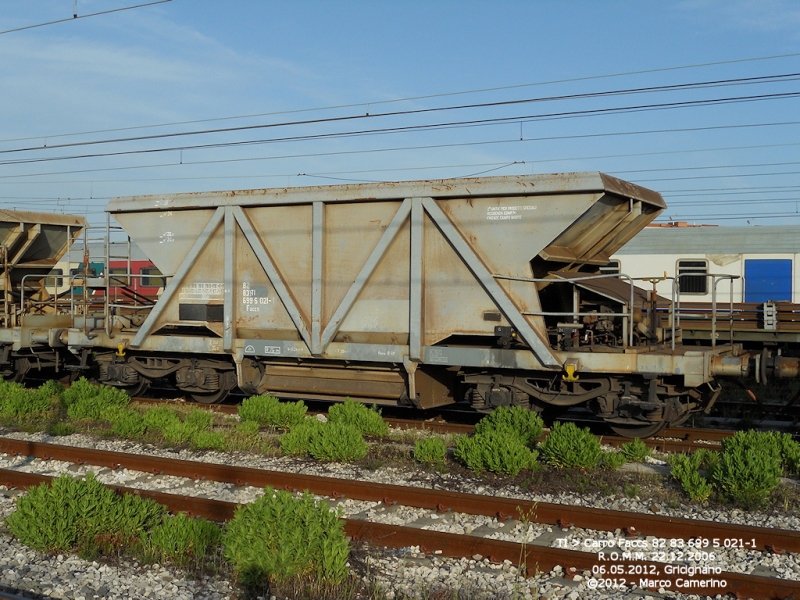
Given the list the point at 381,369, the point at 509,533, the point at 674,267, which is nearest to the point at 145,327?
the point at 381,369

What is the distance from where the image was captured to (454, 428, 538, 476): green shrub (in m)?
8.41

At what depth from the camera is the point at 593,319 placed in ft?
36.5

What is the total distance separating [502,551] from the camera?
19.7 feet

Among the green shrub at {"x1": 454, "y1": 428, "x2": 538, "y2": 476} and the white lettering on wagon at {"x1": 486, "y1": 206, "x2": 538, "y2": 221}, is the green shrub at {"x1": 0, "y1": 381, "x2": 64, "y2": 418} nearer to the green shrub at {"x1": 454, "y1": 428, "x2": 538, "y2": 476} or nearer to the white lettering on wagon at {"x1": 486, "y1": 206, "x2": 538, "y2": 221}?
the green shrub at {"x1": 454, "y1": 428, "x2": 538, "y2": 476}

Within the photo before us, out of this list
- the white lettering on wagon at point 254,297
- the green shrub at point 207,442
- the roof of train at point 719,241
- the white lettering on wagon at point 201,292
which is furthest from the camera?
the roof of train at point 719,241

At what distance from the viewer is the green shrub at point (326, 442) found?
9188mm

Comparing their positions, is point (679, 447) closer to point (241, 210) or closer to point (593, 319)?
point (593, 319)

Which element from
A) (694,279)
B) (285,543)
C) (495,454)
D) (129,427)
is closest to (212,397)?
(129,427)

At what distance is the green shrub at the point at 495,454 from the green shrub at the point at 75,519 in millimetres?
3547

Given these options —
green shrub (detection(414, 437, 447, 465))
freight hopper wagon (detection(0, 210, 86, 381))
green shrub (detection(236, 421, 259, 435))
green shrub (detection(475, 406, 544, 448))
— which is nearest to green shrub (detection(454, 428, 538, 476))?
green shrub (detection(414, 437, 447, 465))

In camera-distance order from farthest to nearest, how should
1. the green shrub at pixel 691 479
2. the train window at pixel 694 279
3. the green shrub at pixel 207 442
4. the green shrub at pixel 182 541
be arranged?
the train window at pixel 694 279 < the green shrub at pixel 207 442 < the green shrub at pixel 691 479 < the green shrub at pixel 182 541

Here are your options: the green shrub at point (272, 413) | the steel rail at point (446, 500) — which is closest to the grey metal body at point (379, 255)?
the green shrub at point (272, 413)

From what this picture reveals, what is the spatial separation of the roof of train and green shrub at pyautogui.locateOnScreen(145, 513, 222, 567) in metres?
16.1

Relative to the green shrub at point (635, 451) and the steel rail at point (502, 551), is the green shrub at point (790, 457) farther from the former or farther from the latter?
the steel rail at point (502, 551)
